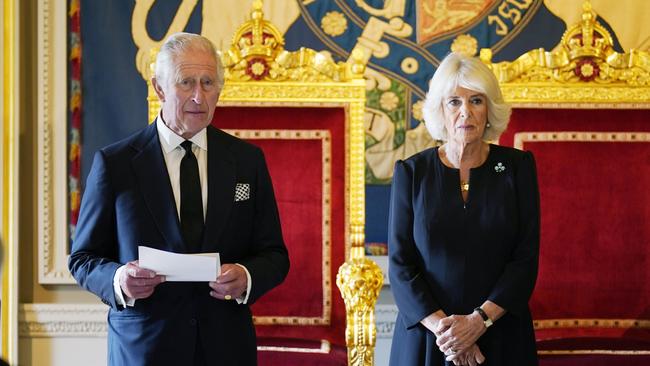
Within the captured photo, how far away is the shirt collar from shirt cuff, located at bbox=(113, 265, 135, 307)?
1.07ft

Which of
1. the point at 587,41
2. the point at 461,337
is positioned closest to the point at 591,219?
the point at 587,41

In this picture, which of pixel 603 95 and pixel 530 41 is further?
pixel 530 41

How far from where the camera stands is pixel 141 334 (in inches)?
81.8

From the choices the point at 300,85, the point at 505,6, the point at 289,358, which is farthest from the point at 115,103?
the point at 505,6

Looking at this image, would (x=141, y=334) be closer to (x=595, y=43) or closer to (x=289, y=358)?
(x=289, y=358)

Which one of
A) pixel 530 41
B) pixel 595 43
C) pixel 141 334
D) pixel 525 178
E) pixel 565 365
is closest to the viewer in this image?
pixel 141 334

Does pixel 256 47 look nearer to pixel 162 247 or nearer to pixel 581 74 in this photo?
pixel 581 74

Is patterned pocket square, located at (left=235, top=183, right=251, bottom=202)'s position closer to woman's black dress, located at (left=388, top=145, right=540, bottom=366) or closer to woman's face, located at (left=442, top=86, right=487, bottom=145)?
woman's black dress, located at (left=388, top=145, right=540, bottom=366)

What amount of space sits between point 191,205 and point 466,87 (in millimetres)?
984

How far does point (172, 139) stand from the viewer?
7.16ft

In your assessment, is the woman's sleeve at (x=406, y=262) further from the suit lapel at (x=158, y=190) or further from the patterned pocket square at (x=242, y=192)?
the suit lapel at (x=158, y=190)

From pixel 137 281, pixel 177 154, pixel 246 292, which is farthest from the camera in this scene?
pixel 177 154

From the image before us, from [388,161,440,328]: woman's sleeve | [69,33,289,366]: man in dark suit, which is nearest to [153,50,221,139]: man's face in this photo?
[69,33,289,366]: man in dark suit

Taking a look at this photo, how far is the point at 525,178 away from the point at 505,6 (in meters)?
1.56
